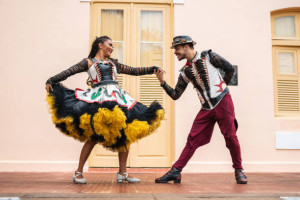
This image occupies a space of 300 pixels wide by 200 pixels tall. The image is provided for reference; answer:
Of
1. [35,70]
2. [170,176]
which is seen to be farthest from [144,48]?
[170,176]

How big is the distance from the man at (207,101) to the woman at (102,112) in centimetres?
45

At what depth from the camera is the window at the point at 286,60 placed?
627 centimetres

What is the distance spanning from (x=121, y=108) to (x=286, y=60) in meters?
4.37

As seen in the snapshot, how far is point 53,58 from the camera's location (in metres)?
5.86

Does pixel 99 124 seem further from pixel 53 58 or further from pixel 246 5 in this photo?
pixel 246 5

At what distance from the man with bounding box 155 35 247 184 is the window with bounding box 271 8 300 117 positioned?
2681 millimetres

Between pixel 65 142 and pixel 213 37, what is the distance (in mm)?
3380

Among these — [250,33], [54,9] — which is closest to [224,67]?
[250,33]

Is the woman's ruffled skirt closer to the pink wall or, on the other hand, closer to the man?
the man

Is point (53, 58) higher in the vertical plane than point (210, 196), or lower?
higher

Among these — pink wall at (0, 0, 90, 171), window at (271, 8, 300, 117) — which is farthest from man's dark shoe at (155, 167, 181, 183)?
window at (271, 8, 300, 117)

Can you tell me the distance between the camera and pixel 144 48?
624 centimetres

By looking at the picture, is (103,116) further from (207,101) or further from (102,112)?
(207,101)

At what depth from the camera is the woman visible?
337 centimetres
